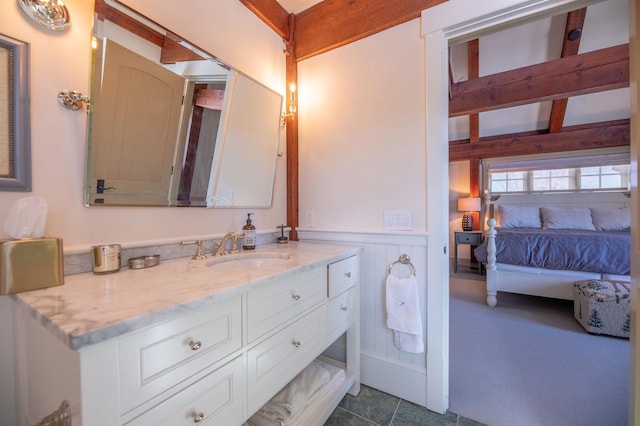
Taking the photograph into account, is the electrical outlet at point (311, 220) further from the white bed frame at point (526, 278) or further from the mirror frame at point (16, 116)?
the white bed frame at point (526, 278)

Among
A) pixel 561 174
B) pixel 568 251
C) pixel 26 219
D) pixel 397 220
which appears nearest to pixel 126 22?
pixel 26 219

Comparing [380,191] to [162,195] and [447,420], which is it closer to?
[162,195]

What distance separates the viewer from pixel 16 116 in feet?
2.71

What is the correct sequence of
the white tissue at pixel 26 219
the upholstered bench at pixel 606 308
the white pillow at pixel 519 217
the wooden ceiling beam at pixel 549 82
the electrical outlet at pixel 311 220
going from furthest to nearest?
the white pillow at pixel 519 217 → the wooden ceiling beam at pixel 549 82 → the upholstered bench at pixel 606 308 → the electrical outlet at pixel 311 220 → the white tissue at pixel 26 219

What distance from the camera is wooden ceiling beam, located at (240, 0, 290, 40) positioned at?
64.3 inches

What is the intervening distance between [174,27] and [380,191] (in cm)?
140

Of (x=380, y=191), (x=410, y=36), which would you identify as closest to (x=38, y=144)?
(x=380, y=191)

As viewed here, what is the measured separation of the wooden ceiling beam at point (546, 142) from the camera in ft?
13.6

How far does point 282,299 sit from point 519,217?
206 inches

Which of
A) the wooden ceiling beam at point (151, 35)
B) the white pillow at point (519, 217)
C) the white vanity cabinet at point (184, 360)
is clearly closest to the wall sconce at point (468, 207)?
→ the white pillow at point (519, 217)

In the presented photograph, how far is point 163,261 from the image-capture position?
118 cm

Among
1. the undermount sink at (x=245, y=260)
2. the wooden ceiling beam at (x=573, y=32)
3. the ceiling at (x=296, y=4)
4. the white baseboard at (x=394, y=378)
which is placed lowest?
the white baseboard at (x=394, y=378)

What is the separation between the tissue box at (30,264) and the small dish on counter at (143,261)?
0.24 metres

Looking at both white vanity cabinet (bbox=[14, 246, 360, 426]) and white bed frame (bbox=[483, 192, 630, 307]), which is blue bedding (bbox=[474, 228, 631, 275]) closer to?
white bed frame (bbox=[483, 192, 630, 307])
